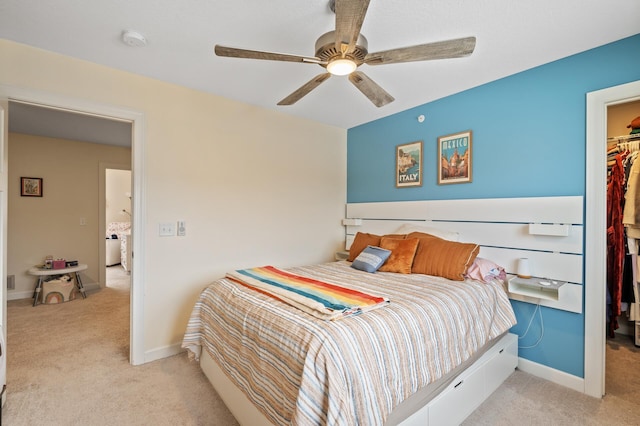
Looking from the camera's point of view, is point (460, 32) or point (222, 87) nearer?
point (460, 32)

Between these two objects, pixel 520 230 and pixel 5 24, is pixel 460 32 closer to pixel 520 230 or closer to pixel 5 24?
pixel 520 230

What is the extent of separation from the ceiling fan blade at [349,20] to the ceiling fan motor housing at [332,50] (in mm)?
53

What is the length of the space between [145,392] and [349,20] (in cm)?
275

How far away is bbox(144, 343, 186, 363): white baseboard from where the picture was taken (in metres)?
2.66

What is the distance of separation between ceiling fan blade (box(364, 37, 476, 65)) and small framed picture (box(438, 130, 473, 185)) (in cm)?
152

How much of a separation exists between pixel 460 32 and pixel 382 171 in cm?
194

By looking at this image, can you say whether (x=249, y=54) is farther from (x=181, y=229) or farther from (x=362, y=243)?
(x=362, y=243)

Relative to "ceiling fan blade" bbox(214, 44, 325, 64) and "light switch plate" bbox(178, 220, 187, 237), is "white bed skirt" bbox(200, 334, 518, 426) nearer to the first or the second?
"light switch plate" bbox(178, 220, 187, 237)

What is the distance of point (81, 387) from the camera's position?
7.30ft

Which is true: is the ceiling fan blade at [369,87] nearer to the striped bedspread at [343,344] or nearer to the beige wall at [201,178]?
the striped bedspread at [343,344]

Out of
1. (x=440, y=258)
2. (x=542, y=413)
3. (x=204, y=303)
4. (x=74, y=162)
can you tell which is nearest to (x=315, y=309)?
(x=204, y=303)

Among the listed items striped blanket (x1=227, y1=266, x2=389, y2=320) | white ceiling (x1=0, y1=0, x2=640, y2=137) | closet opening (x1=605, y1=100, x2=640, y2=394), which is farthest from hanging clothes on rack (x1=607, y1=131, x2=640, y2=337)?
striped blanket (x1=227, y1=266, x2=389, y2=320)

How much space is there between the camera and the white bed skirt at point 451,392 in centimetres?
157

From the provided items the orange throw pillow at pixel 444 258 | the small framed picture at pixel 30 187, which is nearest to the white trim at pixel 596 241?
the orange throw pillow at pixel 444 258
